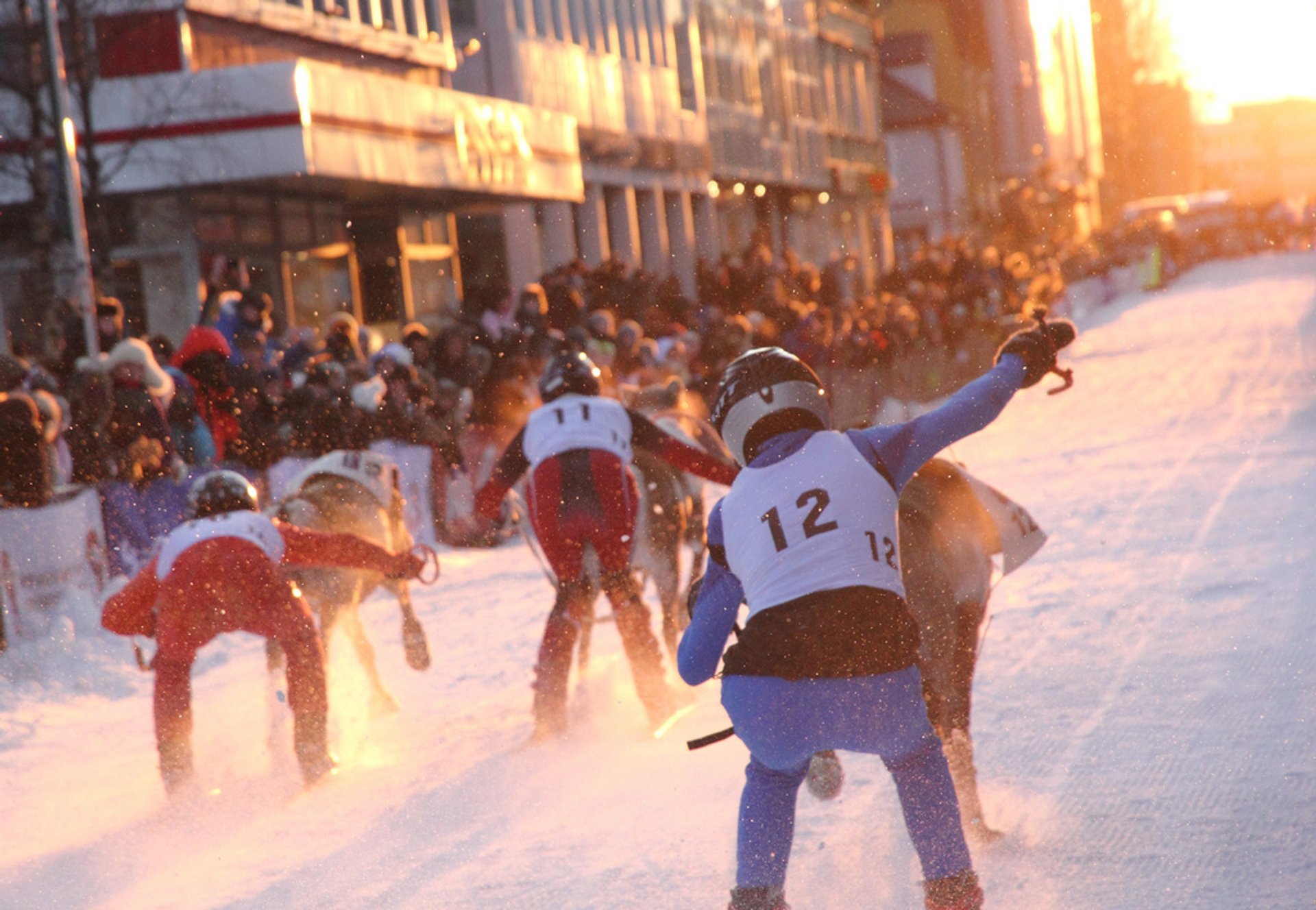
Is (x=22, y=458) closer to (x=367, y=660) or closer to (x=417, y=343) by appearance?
(x=367, y=660)

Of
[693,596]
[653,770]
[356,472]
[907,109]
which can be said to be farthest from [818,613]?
[907,109]

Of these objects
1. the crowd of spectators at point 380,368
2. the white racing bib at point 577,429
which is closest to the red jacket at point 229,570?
the white racing bib at point 577,429

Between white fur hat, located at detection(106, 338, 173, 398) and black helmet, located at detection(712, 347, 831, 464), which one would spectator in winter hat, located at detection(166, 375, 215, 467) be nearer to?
white fur hat, located at detection(106, 338, 173, 398)

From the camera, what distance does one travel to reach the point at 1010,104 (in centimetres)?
8056

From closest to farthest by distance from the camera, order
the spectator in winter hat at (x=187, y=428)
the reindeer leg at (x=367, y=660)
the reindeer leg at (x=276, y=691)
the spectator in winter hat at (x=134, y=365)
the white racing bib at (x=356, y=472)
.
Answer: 1. the reindeer leg at (x=276, y=691)
2. the reindeer leg at (x=367, y=660)
3. the white racing bib at (x=356, y=472)
4. the spectator in winter hat at (x=134, y=365)
5. the spectator in winter hat at (x=187, y=428)

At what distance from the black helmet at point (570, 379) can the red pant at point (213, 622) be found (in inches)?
60.6

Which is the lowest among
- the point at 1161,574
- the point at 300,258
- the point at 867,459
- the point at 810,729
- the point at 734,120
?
the point at 1161,574

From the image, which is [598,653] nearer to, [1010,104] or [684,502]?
[684,502]

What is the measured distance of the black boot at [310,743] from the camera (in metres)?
7.30

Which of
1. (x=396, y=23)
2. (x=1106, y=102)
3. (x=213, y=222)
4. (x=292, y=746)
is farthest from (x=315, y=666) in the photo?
(x=1106, y=102)

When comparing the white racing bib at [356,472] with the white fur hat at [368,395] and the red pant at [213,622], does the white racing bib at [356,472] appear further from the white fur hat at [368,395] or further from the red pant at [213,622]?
the white fur hat at [368,395]

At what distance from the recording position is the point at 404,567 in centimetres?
757

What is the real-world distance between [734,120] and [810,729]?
121ft

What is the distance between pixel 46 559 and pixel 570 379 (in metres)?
3.59
